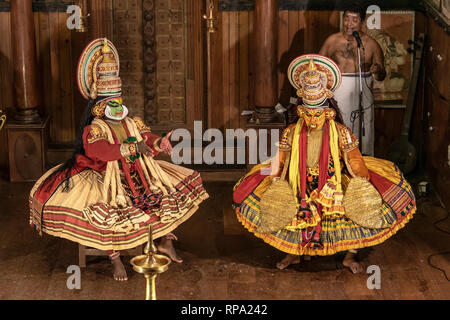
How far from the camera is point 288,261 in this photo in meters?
7.02

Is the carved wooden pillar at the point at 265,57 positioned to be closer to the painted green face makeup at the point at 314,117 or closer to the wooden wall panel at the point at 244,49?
the wooden wall panel at the point at 244,49

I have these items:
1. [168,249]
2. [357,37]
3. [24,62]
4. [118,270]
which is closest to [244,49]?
[357,37]

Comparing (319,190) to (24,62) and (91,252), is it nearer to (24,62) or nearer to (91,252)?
(91,252)

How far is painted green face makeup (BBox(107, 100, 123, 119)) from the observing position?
681 cm

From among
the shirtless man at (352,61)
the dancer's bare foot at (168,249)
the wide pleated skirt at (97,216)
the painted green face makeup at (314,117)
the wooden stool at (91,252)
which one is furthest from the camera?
the shirtless man at (352,61)

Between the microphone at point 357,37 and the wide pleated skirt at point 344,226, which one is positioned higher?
the microphone at point 357,37

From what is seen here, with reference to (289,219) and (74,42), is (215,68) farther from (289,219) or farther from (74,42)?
(289,219)

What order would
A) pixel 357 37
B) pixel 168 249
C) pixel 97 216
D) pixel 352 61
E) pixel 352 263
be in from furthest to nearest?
pixel 352 61 < pixel 357 37 < pixel 168 249 < pixel 352 263 < pixel 97 216

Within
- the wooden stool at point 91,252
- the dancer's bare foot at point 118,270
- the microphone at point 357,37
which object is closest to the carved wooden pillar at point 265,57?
the microphone at point 357,37

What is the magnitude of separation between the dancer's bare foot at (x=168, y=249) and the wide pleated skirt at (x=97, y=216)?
36cm

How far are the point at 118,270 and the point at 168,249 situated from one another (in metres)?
0.51

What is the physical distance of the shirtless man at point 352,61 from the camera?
866 centimetres

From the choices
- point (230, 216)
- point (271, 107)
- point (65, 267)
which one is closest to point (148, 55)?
point (271, 107)

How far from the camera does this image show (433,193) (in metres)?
8.58
